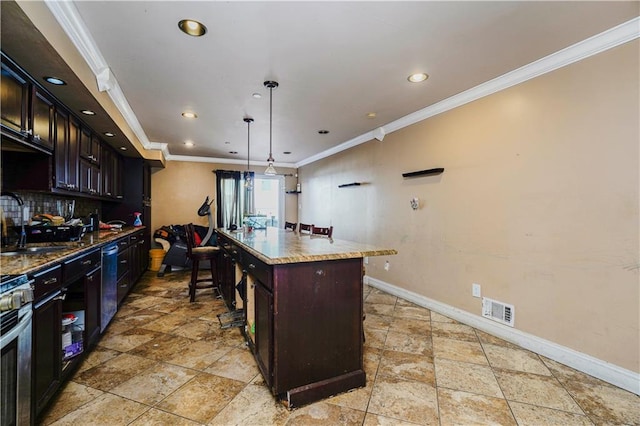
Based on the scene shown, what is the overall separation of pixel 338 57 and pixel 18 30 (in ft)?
6.24

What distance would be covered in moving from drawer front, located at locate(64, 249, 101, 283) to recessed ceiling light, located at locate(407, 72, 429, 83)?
2981 mm

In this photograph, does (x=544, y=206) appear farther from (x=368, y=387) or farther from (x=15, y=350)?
(x=15, y=350)

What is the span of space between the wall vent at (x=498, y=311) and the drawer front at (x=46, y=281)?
10.9 feet

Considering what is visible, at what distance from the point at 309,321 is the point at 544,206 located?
2.07m

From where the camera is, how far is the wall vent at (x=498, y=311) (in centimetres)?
257

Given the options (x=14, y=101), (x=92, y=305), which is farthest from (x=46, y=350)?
(x=14, y=101)

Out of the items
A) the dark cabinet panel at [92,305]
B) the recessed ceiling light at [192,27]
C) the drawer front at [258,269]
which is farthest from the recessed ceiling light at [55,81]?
the drawer front at [258,269]

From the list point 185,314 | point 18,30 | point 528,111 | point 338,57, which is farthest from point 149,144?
point 528,111

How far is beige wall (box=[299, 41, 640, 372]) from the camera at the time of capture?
6.41 ft

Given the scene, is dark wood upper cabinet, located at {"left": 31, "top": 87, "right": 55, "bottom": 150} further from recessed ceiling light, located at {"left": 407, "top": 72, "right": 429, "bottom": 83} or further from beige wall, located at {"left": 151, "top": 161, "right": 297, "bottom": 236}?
beige wall, located at {"left": 151, "top": 161, "right": 297, "bottom": 236}

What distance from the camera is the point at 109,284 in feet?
9.06

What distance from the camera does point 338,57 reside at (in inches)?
90.4

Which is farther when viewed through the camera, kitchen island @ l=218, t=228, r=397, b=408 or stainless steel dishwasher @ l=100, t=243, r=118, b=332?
stainless steel dishwasher @ l=100, t=243, r=118, b=332

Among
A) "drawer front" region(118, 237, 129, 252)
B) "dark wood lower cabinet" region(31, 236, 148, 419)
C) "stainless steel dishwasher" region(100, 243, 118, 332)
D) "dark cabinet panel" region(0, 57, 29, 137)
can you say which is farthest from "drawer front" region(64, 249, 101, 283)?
"dark cabinet panel" region(0, 57, 29, 137)
